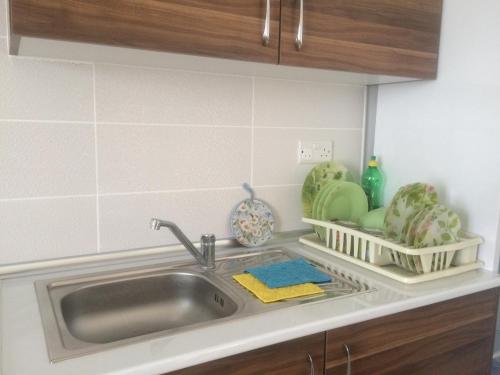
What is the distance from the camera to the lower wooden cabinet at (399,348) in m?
0.90

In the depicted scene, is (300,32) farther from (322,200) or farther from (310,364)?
(310,364)

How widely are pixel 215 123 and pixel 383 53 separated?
0.55 meters

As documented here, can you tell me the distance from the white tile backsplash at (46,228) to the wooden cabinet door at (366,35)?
2.32ft

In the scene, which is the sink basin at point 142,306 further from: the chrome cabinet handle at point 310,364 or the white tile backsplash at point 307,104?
the white tile backsplash at point 307,104

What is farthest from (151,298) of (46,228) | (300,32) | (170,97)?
(300,32)

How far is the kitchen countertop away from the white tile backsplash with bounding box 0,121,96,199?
229 millimetres

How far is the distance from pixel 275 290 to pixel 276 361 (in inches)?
8.0

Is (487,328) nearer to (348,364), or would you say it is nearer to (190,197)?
(348,364)

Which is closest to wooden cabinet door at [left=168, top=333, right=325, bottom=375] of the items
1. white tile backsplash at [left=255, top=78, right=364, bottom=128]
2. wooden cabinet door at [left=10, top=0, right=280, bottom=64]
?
wooden cabinet door at [left=10, top=0, right=280, bottom=64]

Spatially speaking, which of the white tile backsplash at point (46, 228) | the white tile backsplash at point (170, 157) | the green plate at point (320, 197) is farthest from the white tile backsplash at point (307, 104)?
the white tile backsplash at point (46, 228)

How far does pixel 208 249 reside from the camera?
1.28 m

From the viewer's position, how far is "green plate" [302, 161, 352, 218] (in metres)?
1.54

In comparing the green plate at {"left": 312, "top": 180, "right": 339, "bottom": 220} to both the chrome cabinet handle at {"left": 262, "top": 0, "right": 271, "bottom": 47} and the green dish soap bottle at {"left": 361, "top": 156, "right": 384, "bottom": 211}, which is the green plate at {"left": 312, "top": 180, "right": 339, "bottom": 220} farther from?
the chrome cabinet handle at {"left": 262, "top": 0, "right": 271, "bottom": 47}

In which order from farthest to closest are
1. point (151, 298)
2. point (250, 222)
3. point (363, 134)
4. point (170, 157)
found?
point (363, 134), point (250, 222), point (170, 157), point (151, 298)
